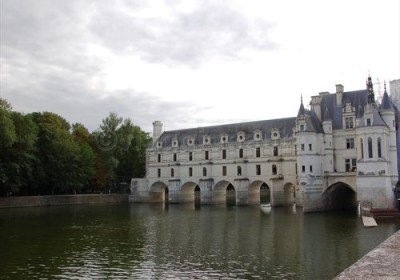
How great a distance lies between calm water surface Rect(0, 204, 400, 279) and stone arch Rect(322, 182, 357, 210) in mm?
8898

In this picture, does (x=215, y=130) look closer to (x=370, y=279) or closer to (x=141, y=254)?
(x=141, y=254)

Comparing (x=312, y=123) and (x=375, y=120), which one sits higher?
(x=312, y=123)

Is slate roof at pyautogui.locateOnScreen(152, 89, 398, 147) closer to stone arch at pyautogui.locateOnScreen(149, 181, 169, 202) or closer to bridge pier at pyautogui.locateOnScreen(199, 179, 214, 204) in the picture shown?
bridge pier at pyautogui.locateOnScreen(199, 179, 214, 204)

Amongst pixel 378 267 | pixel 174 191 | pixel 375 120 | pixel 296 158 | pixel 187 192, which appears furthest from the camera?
pixel 187 192

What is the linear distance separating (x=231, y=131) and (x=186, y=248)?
39330 millimetres

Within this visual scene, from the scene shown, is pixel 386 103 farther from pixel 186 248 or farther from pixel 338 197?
pixel 186 248

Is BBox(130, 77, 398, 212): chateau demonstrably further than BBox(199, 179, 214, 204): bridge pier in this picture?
No

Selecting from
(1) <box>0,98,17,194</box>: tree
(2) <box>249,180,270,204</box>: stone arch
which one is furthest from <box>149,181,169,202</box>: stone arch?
(1) <box>0,98,17,194</box>: tree

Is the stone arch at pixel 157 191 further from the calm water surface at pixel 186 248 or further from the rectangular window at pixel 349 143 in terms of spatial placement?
the calm water surface at pixel 186 248

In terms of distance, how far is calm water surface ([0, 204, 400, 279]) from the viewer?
17.6m

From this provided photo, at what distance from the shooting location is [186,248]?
2288 centimetres

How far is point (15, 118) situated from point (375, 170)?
132 ft

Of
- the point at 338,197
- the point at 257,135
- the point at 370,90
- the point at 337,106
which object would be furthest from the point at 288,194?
the point at 370,90

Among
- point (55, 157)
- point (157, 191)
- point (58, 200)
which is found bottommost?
point (58, 200)
